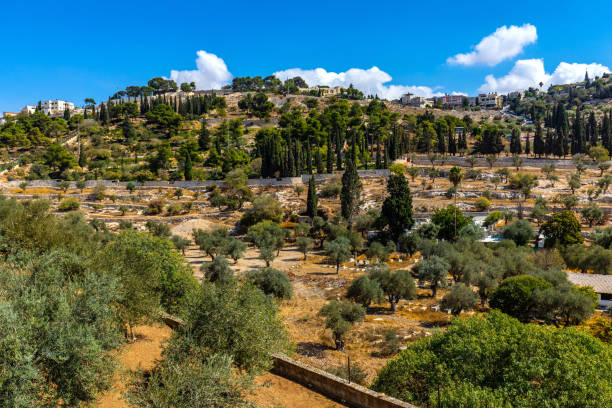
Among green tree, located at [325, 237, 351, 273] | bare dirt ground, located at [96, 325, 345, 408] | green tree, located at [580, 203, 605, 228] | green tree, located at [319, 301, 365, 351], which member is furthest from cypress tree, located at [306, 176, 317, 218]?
bare dirt ground, located at [96, 325, 345, 408]

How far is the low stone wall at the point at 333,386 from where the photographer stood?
10492mm

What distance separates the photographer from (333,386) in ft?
37.9

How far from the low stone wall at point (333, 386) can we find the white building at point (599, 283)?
2180cm

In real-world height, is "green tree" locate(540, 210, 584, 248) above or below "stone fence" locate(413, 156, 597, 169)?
below

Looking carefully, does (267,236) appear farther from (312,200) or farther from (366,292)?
(366,292)

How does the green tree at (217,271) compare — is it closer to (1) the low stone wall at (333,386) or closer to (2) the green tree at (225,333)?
(1) the low stone wall at (333,386)

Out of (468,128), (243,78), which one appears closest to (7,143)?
(243,78)

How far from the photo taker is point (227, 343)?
9.81 metres

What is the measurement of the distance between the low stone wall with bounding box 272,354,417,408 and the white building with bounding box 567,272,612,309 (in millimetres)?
21795

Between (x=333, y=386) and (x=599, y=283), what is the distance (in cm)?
2386

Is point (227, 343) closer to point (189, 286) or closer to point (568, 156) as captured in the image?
point (189, 286)

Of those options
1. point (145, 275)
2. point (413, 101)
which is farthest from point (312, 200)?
point (413, 101)

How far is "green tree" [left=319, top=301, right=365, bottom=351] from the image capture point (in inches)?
781

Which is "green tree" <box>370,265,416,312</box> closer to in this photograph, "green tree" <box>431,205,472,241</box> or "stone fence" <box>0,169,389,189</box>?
"green tree" <box>431,205,472,241</box>
